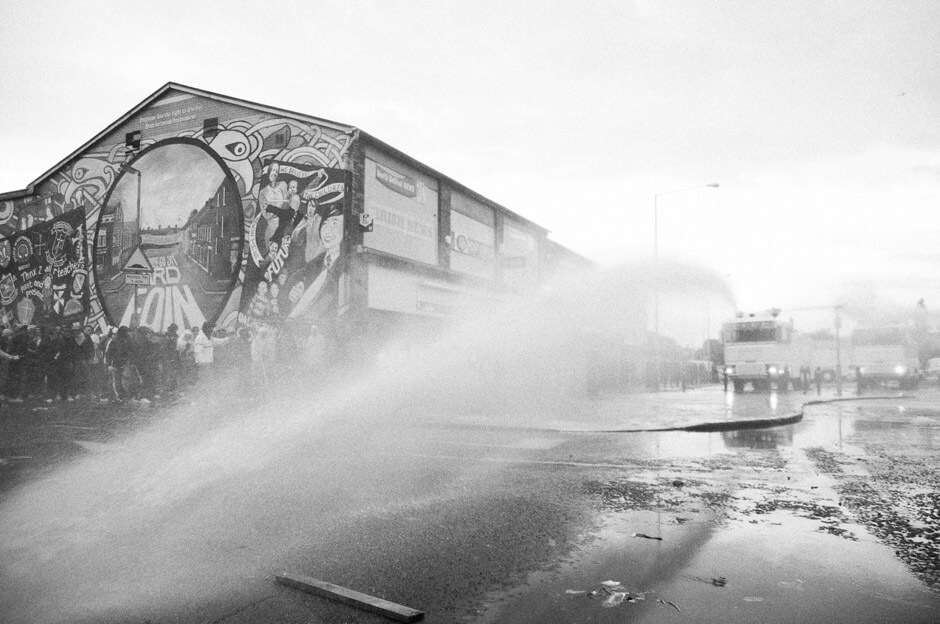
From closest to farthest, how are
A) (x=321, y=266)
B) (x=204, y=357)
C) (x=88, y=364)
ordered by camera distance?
(x=204, y=357), (x=88, y=364), (x=321, y=266)

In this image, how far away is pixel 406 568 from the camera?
13.6ft

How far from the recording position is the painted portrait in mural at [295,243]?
19812mm

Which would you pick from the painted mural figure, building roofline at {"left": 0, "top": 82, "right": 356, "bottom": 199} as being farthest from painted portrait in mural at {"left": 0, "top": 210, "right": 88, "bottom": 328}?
the painted mural figure

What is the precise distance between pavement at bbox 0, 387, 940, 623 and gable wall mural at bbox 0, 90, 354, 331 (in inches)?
406

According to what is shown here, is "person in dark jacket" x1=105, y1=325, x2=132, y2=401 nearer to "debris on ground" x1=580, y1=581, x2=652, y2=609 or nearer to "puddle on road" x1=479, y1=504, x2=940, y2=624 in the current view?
"puddle on road" x1=479, y1=504, x2=940, y2=624

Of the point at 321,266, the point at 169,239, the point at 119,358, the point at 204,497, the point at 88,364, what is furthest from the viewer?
the point at 169,239

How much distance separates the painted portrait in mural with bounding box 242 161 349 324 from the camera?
19812mm

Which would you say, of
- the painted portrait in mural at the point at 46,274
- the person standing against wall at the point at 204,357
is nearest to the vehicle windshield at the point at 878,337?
the person standing against wall at the point at 204,357

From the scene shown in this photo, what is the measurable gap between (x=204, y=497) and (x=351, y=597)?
10.3ft

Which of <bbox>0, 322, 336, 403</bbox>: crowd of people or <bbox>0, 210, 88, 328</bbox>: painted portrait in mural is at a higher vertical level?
<bbox>0, 210, 88, 328</bbox>: painted portrait in mural

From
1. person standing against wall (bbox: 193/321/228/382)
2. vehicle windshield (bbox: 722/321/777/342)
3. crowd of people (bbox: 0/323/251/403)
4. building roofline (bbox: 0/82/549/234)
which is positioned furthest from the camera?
vehicle windshield (bbox: 722/321/777/342)

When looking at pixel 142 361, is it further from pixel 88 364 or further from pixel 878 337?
pixel 878 337

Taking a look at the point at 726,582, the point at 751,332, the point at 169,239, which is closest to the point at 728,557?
the point at 726,582

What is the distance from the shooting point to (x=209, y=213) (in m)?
21.8
